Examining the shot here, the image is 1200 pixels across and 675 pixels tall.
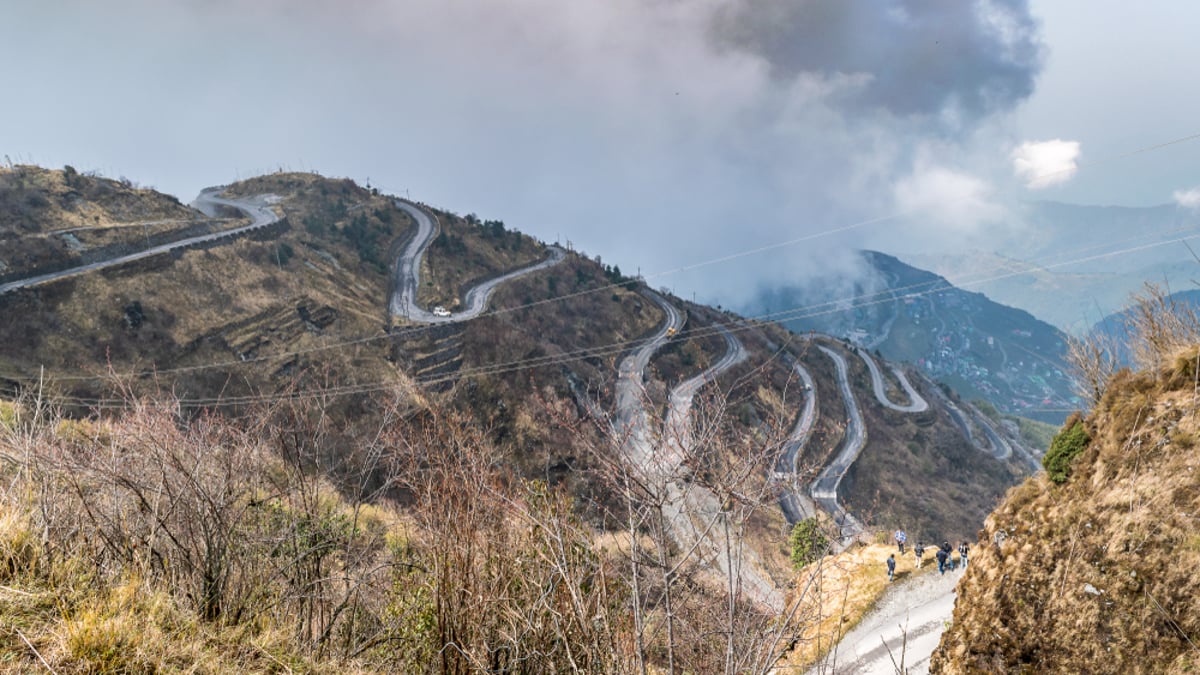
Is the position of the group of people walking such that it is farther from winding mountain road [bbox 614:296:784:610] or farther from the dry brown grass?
winding mountain road [bbox 614:296:784:610]

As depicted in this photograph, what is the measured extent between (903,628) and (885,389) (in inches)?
4189

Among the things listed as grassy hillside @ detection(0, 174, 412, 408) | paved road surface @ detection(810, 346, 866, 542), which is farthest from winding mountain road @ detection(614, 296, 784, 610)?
grassy hillside @ detection(0, 174, 412, 408)

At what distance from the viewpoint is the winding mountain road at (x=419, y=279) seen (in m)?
72.3

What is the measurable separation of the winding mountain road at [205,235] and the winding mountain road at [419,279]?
64.0 ft

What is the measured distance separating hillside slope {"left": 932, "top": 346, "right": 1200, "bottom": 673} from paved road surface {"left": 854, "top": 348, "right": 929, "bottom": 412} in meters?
98.3

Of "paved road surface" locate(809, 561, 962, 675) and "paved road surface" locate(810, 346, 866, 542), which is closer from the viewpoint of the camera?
"paved road surface" locate(809, 561, 962, 675)

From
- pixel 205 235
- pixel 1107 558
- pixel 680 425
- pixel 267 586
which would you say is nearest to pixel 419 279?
pixel 205 235

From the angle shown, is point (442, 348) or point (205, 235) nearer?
point (442, 348)

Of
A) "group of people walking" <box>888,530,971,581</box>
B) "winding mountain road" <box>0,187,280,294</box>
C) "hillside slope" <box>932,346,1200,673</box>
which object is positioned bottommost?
"group of people walking" <box>888,530,971,581</box>

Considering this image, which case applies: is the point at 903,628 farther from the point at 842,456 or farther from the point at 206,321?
the point at 842,456

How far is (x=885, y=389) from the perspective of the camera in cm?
11569

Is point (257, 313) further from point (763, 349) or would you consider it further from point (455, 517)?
point (763, 349)

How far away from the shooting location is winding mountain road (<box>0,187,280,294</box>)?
47.4 meters

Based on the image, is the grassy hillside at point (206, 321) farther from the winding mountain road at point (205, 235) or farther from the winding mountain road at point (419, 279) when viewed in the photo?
the winding mountain road at point (419, 279)
